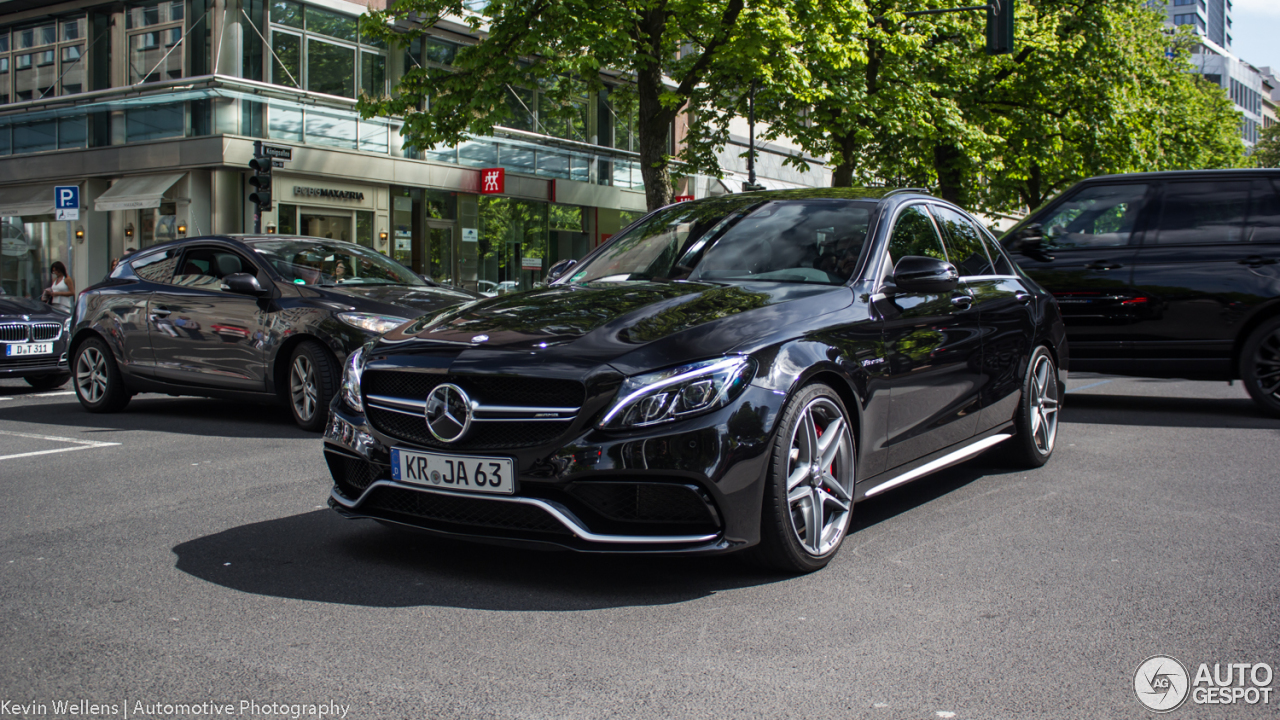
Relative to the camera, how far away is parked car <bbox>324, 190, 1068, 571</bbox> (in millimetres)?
3857

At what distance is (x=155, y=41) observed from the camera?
2620cm

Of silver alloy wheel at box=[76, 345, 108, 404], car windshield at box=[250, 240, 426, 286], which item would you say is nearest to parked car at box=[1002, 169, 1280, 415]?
car windshield at box=[250, 240, 426, 286]

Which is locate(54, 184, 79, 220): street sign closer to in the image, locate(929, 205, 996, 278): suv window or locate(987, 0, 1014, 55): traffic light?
locate(987, 0, 1014, 55): traffic light

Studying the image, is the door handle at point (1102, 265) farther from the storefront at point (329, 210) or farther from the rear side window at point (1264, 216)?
the storefront at point (329, 210)

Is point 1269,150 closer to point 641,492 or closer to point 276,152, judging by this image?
point 276,152

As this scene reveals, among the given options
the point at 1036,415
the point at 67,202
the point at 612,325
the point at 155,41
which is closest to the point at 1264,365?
the point at 1036,415

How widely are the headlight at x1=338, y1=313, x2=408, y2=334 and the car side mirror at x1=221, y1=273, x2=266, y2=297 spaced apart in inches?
32.5

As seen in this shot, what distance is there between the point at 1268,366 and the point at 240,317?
26.2ft

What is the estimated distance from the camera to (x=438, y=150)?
29125 mm

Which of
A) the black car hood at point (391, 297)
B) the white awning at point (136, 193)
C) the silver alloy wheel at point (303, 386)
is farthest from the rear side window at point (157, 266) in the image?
the white awning at point (136, 193)

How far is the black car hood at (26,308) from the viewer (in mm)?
12954

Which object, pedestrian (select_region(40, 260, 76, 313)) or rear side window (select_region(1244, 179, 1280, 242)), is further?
pedestrian (select_region(40, 260, 76, 313))

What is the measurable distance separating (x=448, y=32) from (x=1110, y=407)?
2292 cm

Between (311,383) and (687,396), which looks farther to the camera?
(311,383)
